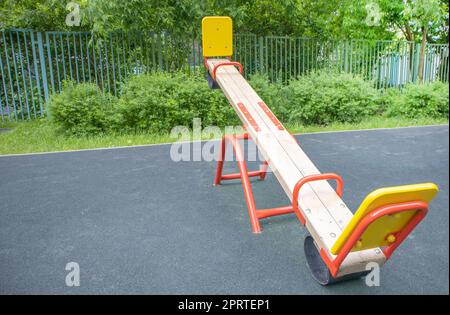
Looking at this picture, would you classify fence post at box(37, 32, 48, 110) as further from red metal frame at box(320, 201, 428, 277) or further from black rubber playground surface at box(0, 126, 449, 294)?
red metal frame at box(320, 201, 428, 277)

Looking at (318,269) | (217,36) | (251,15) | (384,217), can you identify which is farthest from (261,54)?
(384,217)

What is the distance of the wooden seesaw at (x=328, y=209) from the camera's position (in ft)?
6.01

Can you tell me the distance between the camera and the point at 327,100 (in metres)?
7.61

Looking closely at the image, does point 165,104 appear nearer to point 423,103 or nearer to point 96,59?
point 96,59

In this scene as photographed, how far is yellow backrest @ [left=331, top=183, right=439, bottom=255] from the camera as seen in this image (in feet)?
5.81

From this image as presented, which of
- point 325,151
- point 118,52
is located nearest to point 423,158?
point 325,151

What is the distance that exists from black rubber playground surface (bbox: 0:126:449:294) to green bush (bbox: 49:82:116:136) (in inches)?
49.7

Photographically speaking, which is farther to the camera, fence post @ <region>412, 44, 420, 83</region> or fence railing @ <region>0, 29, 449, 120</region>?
fence post @ <region>412, 44, 420, 83</region>

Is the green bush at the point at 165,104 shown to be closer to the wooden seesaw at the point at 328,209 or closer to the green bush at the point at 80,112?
the green bush at the point at 80,112

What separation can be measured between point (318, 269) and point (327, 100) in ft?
18.7

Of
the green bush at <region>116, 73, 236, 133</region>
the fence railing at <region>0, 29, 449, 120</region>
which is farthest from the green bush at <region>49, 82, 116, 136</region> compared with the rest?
the fence railing at <region>0, 29, 449, 120</region>
